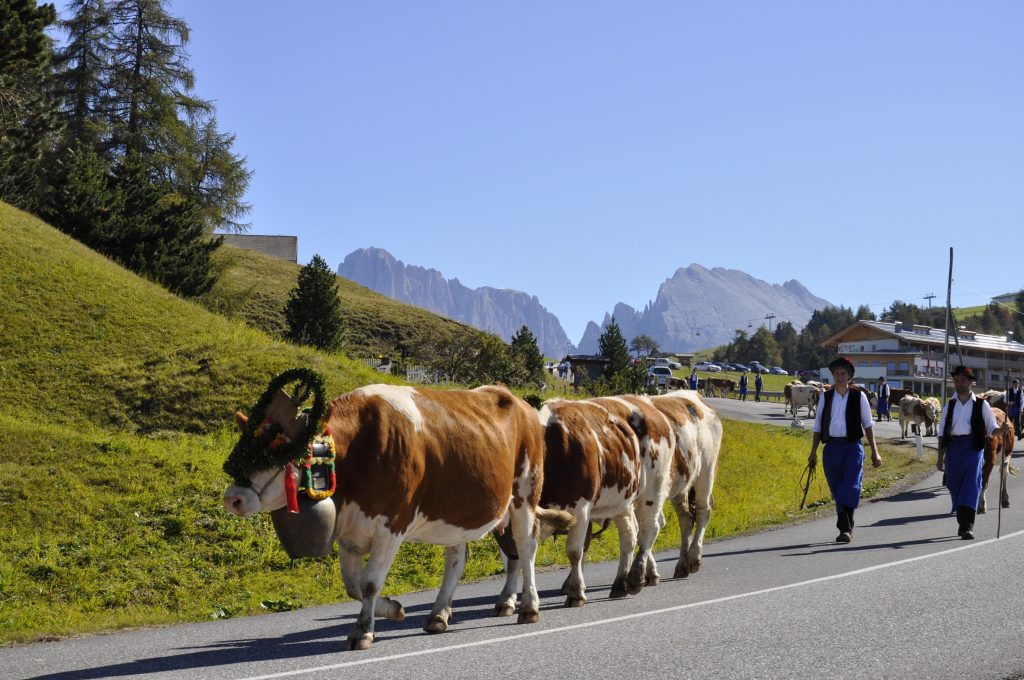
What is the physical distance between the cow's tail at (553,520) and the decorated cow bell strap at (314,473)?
2.45m

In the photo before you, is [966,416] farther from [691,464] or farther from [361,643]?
[361,643]

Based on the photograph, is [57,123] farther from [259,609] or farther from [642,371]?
[259,609]

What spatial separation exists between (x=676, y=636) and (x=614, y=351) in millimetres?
44310

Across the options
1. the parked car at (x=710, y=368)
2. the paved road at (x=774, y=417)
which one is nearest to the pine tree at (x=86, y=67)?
the paved road at (x=774, y=417)

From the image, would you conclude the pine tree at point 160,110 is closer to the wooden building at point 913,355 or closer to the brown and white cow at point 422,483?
the brown and white cow at point 422,483

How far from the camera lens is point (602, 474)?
9.36 m

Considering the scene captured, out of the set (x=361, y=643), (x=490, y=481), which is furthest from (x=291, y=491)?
(x=490, y=481)

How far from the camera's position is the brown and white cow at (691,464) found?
11219mm

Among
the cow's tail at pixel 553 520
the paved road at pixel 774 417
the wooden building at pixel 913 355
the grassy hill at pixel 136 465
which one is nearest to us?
the cow's tail at pixel 553 520

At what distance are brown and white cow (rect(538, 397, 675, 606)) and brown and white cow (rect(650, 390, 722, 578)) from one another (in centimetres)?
66

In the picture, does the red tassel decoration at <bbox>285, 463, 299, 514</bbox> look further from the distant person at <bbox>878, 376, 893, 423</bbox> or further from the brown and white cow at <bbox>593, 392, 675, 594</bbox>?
the distant person at <bbox>878, 376, 893, 423</bbox>

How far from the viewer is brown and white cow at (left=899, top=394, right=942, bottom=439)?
34.1 m

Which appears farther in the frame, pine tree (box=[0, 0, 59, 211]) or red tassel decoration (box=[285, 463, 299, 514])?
pine tree (box=[0, 0, 59, 211])

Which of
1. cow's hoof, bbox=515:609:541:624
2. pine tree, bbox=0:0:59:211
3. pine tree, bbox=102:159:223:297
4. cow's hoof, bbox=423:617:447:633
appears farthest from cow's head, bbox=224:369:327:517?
pine tree, bbox=102:159:223:297
